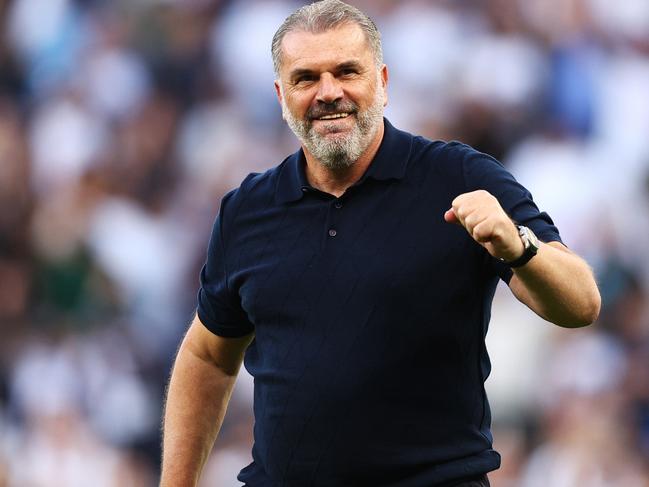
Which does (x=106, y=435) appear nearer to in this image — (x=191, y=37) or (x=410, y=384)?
(x=191, y=37)

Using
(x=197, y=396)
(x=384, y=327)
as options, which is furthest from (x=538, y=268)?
(x=197, y=396)

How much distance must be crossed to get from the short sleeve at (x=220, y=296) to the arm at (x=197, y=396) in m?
0.05

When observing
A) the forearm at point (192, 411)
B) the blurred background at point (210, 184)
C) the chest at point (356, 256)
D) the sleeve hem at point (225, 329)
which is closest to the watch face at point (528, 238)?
the chest at point (356, 256)

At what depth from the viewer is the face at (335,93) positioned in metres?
3.36

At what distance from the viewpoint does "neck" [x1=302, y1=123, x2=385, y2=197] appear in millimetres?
3414

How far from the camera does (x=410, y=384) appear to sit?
3.16 metres

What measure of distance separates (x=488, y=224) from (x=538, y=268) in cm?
24

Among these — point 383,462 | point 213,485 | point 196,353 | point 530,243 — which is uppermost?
point 213,485

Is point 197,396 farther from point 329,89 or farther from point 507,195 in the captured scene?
point 507,195

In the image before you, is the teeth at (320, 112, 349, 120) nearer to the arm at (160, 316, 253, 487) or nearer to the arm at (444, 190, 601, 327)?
the arm at (444, 190, 601, 327)

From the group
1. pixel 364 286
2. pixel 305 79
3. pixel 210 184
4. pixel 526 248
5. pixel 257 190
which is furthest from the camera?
pixel 210 184

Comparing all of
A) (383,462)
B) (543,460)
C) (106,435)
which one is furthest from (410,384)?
(106,435)

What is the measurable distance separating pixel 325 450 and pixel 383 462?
0.16m

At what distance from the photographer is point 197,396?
12.3 ft
